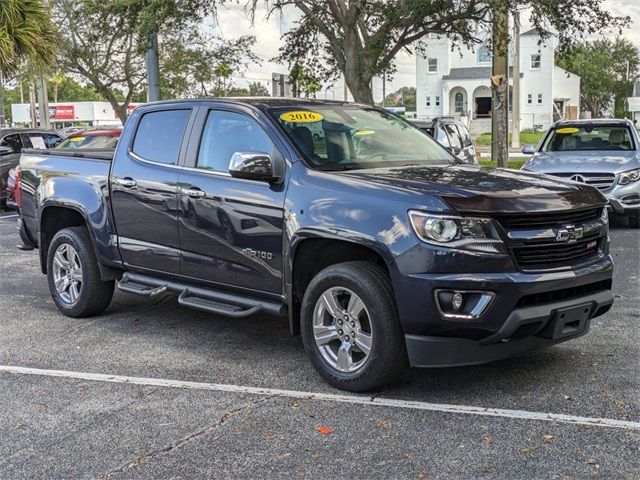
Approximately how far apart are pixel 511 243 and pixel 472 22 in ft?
52.4

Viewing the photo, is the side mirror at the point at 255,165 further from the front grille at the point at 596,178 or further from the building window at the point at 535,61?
the building window at the point at 535,61

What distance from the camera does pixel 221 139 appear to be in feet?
19.4

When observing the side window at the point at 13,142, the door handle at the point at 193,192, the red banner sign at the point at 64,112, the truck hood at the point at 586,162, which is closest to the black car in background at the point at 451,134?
the truck hood at the point at 586,162

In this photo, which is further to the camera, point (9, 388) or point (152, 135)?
point (152, 135)

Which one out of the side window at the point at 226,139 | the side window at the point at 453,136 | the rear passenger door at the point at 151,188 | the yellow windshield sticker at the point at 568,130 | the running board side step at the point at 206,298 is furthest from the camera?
the side window at the point at 453,136

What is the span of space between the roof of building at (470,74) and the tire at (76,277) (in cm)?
5829

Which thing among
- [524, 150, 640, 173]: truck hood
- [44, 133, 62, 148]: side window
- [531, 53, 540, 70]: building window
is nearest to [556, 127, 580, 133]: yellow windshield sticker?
[524, 150, 640, 173]: truck hood

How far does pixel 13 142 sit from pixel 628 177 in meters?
12.1

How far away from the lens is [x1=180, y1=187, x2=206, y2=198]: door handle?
18.8 feet

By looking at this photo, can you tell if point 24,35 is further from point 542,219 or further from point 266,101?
point 542,219

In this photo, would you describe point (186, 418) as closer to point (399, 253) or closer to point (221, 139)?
point (399, 253)

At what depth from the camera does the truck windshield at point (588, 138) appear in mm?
12625

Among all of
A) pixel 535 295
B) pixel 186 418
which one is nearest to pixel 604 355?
pixel 535 295

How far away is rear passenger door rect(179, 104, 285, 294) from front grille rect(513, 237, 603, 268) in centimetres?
161
